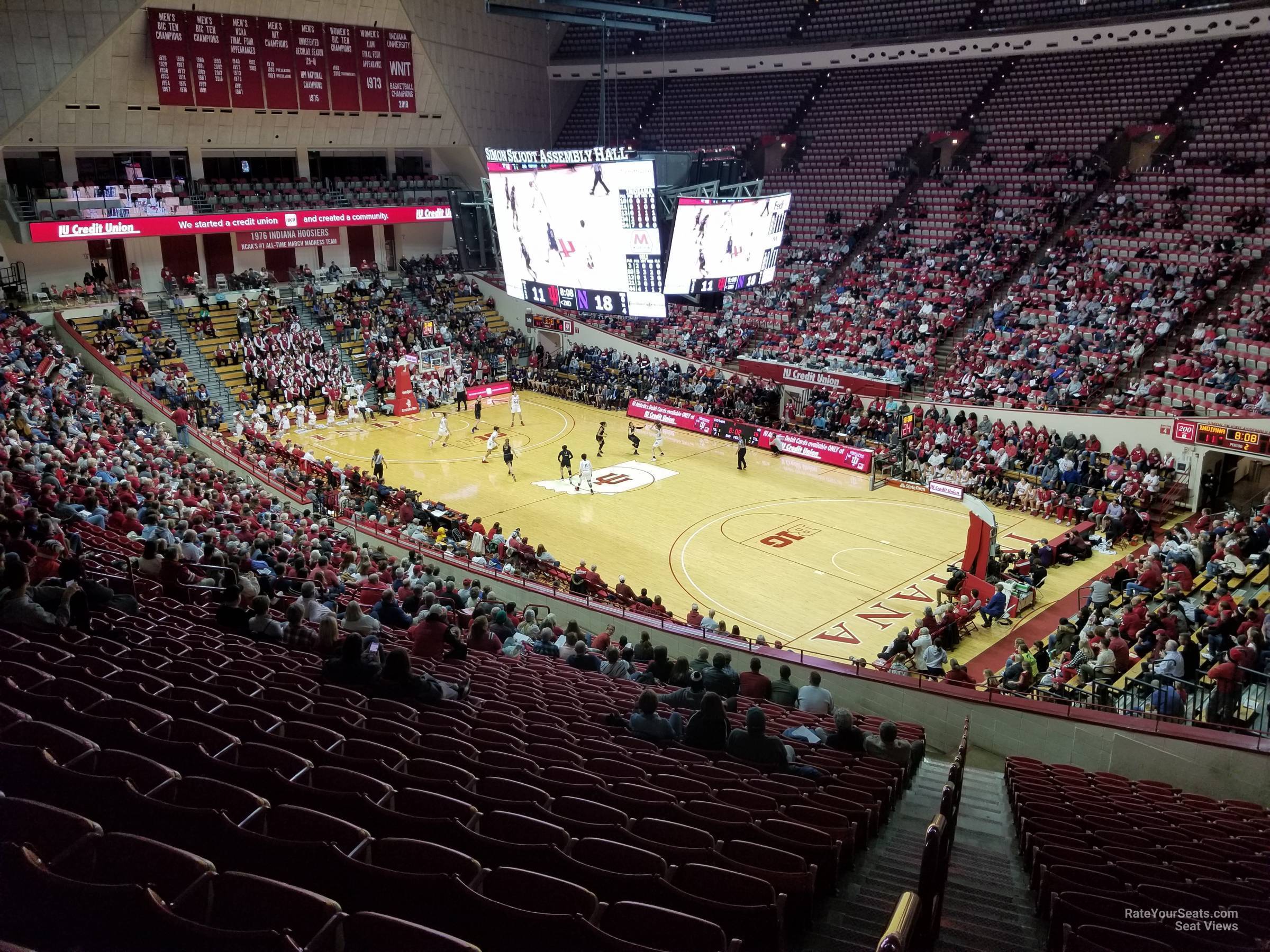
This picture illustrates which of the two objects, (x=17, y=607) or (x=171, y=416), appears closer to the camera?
(x=17, y=607)

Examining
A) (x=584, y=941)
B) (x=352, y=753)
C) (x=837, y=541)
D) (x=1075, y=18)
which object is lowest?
(x=837, y=541)

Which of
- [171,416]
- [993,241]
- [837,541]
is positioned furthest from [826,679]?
[993,241]

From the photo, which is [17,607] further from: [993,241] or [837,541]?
[993,241]

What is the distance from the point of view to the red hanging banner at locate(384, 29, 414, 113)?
41.0 m

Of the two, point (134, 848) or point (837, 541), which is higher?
point (134, 848)

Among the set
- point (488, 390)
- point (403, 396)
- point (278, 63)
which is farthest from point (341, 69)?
point (488, 390)

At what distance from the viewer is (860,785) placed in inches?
301

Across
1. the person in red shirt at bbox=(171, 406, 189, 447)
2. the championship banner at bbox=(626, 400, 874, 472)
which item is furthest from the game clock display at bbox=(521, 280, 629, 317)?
the person in red shirt at bbox=(171, 406, 189, 447)

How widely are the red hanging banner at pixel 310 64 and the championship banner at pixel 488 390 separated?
12946 millimetres

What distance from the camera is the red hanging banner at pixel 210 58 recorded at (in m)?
35.6

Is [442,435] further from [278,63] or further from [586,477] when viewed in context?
[278,63]

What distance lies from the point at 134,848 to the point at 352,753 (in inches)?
97.7

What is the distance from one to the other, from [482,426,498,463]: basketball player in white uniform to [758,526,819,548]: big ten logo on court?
9959 millimetres

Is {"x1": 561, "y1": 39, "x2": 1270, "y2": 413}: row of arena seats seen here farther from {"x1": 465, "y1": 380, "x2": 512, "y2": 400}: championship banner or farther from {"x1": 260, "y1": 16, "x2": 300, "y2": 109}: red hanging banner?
{"x1": 260, "y1": 16, "x2": 300, "y2": 109}: red hanging banner
